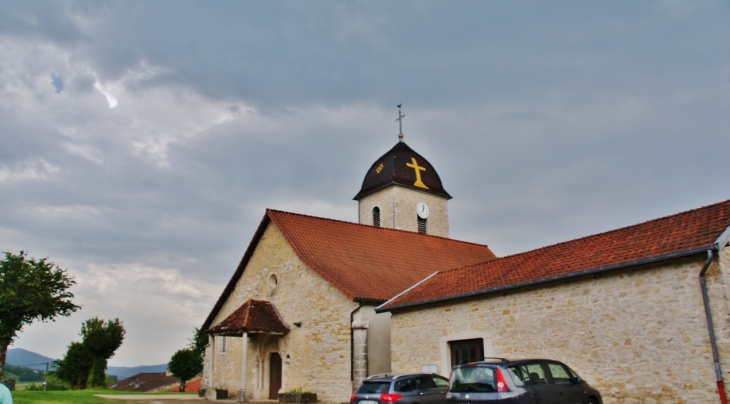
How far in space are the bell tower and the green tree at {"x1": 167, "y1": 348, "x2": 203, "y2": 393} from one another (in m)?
13.8

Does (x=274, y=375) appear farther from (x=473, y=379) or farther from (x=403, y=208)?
(x=403, y=208)

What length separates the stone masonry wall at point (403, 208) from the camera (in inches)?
1300

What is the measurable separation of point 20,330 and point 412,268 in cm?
1638

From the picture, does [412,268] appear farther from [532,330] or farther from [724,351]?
[724,351]

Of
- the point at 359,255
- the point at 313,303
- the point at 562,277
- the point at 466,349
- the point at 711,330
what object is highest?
the point at 359,255

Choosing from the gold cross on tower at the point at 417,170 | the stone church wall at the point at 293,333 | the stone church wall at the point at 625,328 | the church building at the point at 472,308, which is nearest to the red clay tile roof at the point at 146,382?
the church building at the point at 472,308

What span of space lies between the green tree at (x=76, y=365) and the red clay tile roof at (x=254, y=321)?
694 inches

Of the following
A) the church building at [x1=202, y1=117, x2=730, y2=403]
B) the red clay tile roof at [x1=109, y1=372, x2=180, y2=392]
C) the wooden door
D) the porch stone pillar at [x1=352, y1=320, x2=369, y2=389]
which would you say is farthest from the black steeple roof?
the red clay tile roof at [x1=109, y1=372, x2=180, y2=392]

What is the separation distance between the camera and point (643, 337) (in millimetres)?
11102

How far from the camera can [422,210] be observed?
3419 cm

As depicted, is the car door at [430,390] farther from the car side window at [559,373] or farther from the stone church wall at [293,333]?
the stone church wall at [293,333]

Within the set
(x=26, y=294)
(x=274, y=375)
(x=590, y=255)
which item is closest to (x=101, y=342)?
(x=26, y=294)

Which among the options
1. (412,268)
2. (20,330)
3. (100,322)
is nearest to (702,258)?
(412,268)

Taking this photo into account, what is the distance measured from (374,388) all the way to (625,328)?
5.13 metres
